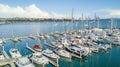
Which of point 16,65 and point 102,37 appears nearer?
point 16,65

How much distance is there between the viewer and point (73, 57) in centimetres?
4975

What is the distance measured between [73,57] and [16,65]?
16.0 metres

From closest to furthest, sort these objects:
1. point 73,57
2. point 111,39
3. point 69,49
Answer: point 73,57 < point 69,49 < point 111,39

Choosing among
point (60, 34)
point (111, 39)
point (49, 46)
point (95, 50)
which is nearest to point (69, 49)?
point (95, 50)

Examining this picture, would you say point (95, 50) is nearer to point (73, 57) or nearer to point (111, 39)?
point (73, 57)

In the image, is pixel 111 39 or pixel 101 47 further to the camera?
pixel 111 39

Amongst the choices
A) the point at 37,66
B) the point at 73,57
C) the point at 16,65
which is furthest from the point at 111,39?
the point at 16,65

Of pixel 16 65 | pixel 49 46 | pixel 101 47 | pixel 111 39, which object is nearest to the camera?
pixel 16 65

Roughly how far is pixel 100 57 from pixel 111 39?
20766 mm

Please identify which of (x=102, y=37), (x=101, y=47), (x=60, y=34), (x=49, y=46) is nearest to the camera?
(x=101, y=47)

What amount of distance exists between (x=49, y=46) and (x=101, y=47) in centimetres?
1769

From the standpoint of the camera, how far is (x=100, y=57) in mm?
52125

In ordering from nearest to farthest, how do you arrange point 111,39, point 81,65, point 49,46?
1. point 81,65
2. point 49,46
3. point 111,39

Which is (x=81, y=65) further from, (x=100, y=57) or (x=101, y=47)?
(x=101, y=47)
